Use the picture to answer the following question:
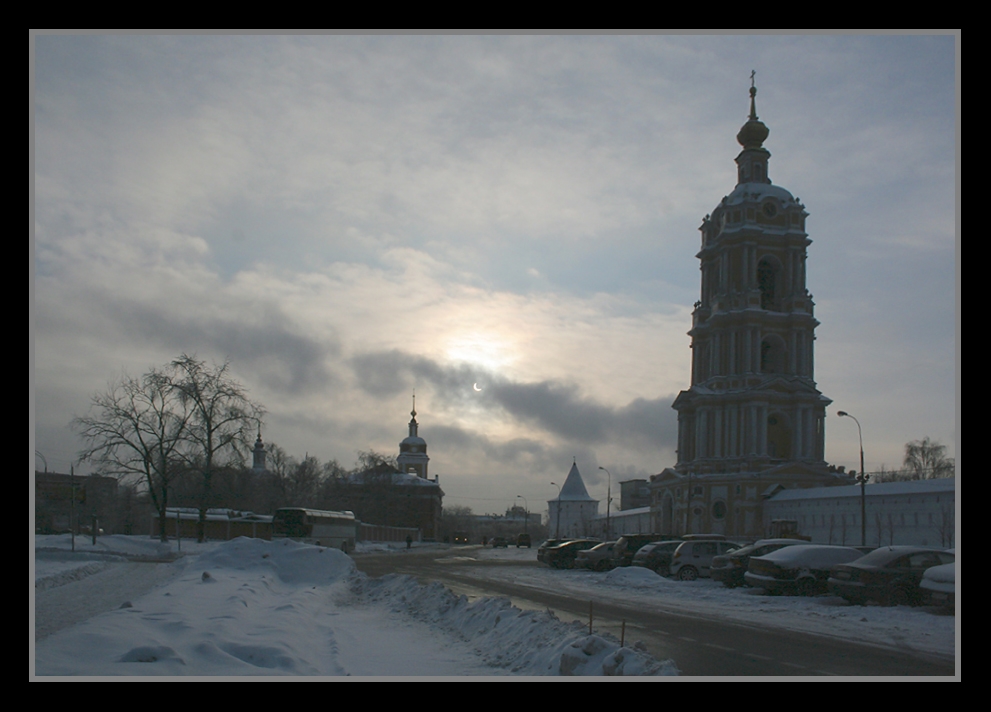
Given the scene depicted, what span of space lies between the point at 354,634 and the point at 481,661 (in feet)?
12.1

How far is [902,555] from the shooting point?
18.8m

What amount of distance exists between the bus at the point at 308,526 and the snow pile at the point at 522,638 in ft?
97.8

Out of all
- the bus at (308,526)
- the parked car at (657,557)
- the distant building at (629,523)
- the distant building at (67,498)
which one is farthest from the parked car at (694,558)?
the distant building at (629,523)

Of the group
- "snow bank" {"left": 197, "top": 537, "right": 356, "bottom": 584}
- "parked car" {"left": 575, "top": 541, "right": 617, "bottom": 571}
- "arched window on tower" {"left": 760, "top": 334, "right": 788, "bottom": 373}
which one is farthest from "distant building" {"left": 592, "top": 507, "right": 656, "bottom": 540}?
"snow bank" {"left": 197, "top": 537, "right": 356, "bottom": 584}

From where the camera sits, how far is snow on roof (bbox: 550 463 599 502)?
5723 inches

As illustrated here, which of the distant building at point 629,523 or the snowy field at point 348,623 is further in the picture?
the distant building at point 629,523

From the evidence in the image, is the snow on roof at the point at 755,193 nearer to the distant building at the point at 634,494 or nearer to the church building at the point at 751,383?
the church building at the point at 751,383

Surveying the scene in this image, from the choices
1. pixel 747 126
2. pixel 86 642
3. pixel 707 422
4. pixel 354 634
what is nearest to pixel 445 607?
pixel 354 634

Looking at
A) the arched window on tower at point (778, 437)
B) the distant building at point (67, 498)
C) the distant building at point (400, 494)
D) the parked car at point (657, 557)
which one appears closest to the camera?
the parked car at point (657, 557)

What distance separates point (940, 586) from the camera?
16922 mm

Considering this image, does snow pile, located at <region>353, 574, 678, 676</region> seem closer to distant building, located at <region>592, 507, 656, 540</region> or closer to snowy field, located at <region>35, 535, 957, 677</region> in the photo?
snowy field, located at <region>35, 535, 957, 677</region>

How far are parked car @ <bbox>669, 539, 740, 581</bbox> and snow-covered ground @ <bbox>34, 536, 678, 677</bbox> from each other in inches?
434

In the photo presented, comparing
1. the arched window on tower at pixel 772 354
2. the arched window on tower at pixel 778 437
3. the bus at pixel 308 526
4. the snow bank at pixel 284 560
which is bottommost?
the bus at pixel 308 526

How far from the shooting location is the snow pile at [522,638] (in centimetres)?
906
